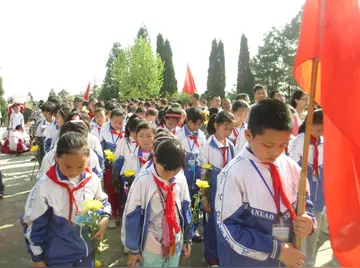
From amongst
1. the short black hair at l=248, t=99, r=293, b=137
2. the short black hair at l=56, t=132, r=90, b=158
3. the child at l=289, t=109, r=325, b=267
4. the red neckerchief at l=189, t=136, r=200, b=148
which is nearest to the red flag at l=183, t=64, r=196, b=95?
the red neckerchief at l=189, t=136, r=200, b=148

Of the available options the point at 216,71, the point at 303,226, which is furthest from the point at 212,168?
the point at 216,71

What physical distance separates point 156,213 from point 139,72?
42.8 meters

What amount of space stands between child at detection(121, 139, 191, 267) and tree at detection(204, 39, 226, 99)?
48531 mm

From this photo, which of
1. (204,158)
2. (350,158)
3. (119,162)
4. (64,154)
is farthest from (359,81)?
(119,162)

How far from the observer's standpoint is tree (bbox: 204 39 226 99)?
50969mm

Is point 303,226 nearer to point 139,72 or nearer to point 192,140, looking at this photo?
point 192,140

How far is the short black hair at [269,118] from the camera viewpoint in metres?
1.83

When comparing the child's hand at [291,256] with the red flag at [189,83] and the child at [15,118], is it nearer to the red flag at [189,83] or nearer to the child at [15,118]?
the red flag at [189,83]

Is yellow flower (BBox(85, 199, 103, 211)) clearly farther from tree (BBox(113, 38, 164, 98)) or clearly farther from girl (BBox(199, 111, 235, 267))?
tree (BBox(113, 38, 164, 98))

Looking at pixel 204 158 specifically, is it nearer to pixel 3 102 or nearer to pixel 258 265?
pixel 258 265

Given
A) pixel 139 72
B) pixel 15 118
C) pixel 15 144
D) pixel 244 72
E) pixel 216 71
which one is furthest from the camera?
pixel 216 71

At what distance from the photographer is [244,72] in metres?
45.1

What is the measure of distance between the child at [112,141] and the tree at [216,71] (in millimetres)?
45193

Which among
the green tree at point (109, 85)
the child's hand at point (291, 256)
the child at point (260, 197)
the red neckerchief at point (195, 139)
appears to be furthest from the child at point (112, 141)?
the green tree at point (109, 85)
